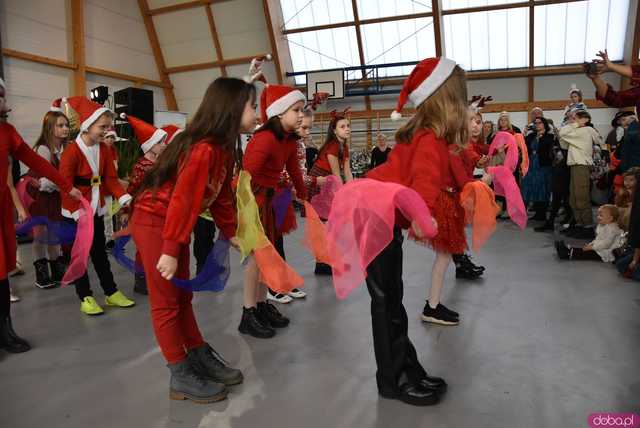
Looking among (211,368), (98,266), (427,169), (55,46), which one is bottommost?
(211,368)

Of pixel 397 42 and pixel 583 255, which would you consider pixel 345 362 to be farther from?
pixel 397 42

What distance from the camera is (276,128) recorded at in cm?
260

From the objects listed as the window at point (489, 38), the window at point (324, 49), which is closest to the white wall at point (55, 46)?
the window at point (324, 49)

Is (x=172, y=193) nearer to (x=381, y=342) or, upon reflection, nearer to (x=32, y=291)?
(x=381, y=342)

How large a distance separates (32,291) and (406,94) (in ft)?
10.9

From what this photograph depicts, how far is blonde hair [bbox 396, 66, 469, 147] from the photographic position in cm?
181

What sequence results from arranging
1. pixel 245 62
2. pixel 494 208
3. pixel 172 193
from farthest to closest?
pixel 245 62 → pixel 494 208 → pixel 172 193

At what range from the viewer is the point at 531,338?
2400 millimetres

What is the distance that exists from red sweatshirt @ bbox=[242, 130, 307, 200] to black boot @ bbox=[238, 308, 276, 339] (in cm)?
73

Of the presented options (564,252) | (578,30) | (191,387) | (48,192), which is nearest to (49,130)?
(48,192)

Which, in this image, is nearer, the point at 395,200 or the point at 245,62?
the point at 395,200

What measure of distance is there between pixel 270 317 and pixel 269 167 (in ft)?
2.90

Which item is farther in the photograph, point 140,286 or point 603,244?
point 603,244

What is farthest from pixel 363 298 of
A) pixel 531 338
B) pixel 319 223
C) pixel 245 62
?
pixel 245 62
